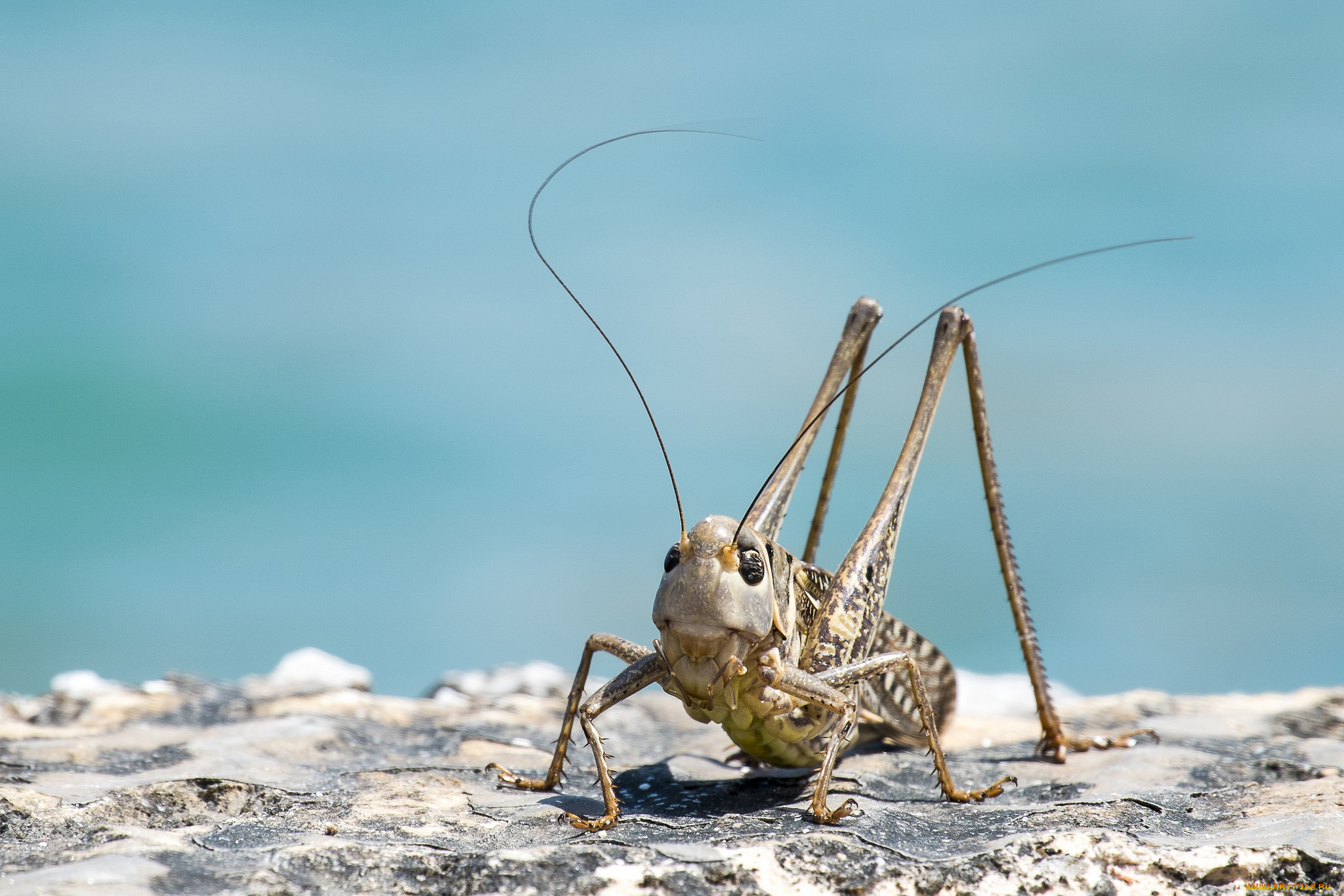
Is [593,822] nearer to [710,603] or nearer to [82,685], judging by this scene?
[710,603]

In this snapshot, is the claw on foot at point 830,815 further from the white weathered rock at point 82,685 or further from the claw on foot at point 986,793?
the white weathered rock at point 82,685

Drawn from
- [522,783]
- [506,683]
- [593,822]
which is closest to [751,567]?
[593,822]

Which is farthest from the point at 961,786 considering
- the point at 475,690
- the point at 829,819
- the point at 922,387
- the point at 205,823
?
the point at 475,690

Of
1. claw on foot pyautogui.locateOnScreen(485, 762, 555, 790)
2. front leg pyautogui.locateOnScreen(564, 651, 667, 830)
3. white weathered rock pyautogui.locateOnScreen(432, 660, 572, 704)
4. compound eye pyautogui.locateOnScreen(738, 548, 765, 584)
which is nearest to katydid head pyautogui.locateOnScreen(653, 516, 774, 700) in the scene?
compound eye pyautogui.locateOnScreen(738, 548, 765, 584)

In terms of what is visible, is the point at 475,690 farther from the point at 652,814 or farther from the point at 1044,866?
the point at 1044,866

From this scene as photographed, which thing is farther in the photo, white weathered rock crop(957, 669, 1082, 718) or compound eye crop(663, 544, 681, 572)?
white weathered rock crop(957, 669, 1082, 718)

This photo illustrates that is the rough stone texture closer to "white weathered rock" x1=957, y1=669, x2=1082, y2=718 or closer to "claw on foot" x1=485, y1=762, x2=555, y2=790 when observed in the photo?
"claw on foot" x1=485, y1=762, x2=555, y2=790

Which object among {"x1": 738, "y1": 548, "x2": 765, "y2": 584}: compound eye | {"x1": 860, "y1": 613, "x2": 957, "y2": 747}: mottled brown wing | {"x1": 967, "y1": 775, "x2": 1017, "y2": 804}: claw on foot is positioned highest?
{"x1": 738, "y1": 548, "x2": 765, "y2": 584}: compound eye
